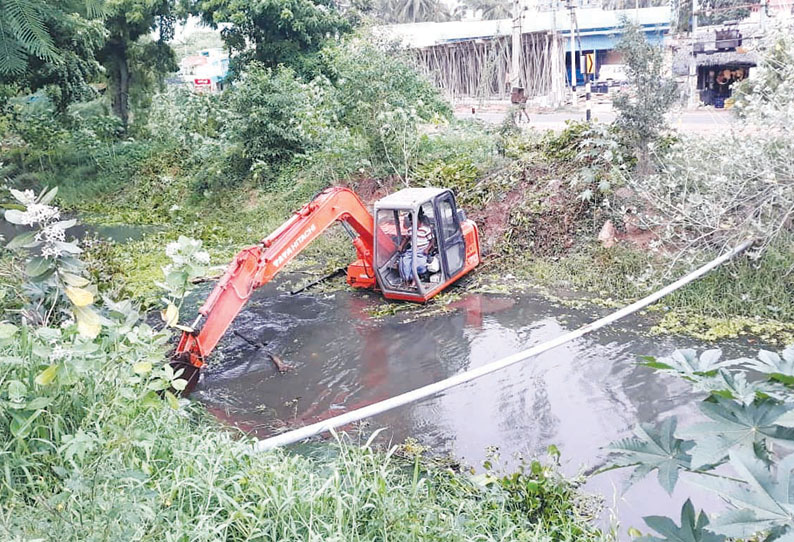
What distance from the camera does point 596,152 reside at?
11.1 meters

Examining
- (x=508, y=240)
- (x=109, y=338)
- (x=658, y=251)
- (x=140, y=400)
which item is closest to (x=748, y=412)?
(x=140, y=400)

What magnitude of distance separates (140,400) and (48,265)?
36.1 inches

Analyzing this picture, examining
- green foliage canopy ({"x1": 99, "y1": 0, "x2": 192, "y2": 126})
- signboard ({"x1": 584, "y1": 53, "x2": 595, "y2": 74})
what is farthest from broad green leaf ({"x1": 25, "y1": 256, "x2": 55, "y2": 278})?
signboard ({"x1": 584, "y1": 53, "x2": 595, "y2": 74})

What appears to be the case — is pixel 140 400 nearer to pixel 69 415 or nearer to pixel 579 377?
pixel 69 415

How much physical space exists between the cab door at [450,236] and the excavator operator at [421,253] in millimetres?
202

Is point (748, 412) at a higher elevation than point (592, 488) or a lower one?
higher

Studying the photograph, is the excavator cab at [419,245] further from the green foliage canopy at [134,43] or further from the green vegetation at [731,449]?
the green foliage canopy at [134,43]

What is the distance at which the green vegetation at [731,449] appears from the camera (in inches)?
65.1

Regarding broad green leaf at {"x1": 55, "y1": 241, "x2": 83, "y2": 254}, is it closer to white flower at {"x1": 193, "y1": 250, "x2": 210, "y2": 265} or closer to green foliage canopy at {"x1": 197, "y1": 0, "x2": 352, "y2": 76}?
white flower at {"x1": 193, "y1": 250, "x2": 210, "y2": 265}

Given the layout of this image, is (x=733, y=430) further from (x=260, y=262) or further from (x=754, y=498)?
(x=260, y=262)

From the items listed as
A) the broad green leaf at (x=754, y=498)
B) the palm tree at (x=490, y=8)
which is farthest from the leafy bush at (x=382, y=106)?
the palm tree at (x=490, y=8)

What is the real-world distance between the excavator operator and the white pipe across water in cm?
250

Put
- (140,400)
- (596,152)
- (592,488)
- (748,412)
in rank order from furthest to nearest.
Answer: (596,152), (592,488), (140,400), (748,412)

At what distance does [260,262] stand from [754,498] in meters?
6.26
